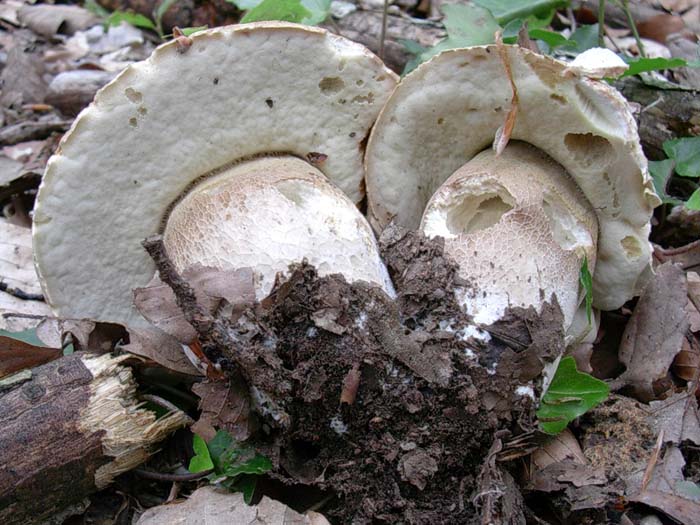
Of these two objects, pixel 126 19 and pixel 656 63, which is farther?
pixel 126 19

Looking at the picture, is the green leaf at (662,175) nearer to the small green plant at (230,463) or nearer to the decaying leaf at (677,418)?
the decaying leaf at (677,418)

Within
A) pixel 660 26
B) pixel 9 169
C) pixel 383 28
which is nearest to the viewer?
pixel 9 169

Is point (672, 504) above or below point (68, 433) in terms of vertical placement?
below

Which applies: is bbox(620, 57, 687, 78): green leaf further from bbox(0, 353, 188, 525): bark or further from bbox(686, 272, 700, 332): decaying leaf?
bbox(0, 353, 188, 525): bark

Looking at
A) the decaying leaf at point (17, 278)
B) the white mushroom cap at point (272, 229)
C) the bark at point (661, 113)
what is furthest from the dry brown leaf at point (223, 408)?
the bark at point (661, 113)

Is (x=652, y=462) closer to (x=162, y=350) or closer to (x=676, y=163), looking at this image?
(x=676, y=163)

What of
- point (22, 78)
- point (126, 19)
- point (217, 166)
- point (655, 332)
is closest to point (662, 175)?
point (655, 332)
